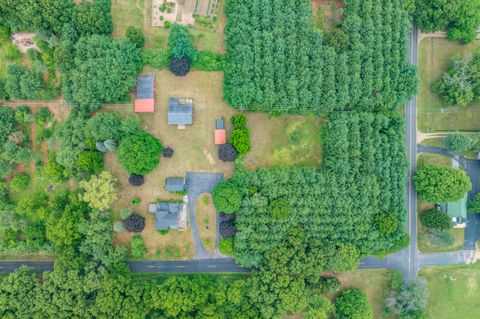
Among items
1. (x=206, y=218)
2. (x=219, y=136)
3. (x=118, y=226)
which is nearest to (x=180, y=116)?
(x=219, y=136)

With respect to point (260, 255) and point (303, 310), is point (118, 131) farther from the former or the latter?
point (303, 310)

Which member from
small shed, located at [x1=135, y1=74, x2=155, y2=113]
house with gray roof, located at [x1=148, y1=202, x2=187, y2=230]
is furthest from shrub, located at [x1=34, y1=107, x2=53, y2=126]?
house with gray roof, located at [x1=148, y1=202, x2=187, y2=230]

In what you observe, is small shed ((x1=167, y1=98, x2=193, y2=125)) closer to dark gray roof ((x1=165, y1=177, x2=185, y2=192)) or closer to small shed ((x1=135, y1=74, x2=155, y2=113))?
small shed ((x1=135, y1=74, x2=155, y2=113))

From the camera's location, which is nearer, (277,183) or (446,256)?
(277,183)

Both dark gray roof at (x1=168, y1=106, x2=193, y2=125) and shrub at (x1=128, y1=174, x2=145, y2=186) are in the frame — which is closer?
shrub at (x1=128, y1=174, x2=145, y2=186)

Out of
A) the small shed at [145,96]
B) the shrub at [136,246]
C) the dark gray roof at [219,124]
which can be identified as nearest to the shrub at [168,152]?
the small shed at [145,96]

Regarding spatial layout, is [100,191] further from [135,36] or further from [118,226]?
[135,36]

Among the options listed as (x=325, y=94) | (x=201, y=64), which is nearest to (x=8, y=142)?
(x=201, y=64)
